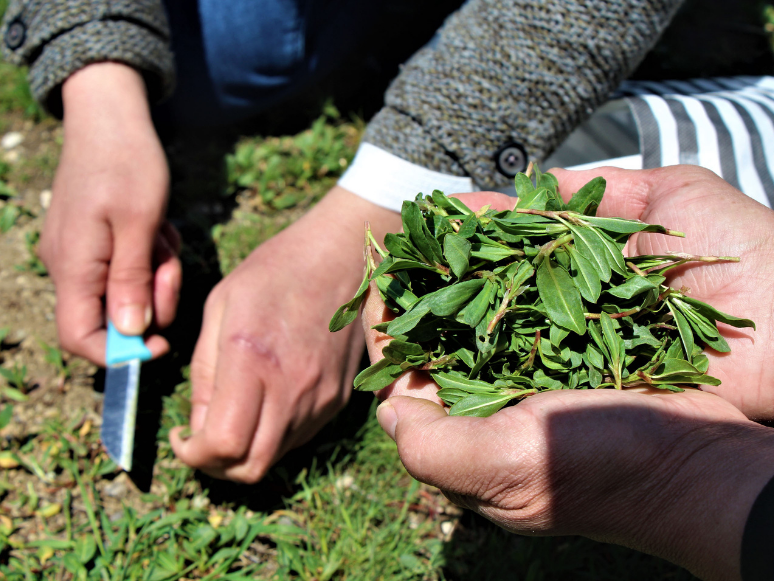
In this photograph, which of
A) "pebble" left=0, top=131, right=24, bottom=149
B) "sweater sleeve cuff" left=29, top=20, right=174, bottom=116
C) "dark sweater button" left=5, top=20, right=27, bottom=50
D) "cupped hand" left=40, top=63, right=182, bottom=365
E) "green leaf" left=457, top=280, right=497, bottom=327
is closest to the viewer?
"green leaf" left=457, top=280, right=497, bottom=327

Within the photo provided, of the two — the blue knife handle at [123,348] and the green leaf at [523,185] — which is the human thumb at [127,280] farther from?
the green leaf at [523,185]

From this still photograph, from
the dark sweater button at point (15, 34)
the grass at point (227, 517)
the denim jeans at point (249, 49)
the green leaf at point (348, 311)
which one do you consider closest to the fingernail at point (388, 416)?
the green leaf at point (348, 311)

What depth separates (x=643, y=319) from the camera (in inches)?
54.4

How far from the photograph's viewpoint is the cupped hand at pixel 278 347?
198 cm

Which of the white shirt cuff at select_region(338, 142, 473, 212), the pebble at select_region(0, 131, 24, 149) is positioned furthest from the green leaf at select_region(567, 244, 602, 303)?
the pebble at select_region(0, 131, 24, 149)

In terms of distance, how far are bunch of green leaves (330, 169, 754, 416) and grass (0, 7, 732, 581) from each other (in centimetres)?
103

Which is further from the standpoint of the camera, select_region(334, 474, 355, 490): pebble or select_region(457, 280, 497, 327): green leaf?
select_region(334, 474, 355, 490): pebble

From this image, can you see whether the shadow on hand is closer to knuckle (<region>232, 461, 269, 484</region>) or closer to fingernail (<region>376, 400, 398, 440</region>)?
fingernail (<region>376, 400, 398, 440</region>)

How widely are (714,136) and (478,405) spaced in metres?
1.53

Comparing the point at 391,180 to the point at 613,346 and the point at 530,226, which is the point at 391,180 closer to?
the point at 530,226

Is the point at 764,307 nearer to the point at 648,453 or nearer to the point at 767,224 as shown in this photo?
the point at 767,224

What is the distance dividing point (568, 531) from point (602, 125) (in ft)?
5.79

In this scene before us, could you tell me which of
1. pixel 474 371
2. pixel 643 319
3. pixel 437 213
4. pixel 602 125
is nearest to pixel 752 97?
pixel 602 125

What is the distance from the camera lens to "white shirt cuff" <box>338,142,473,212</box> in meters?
2.12
